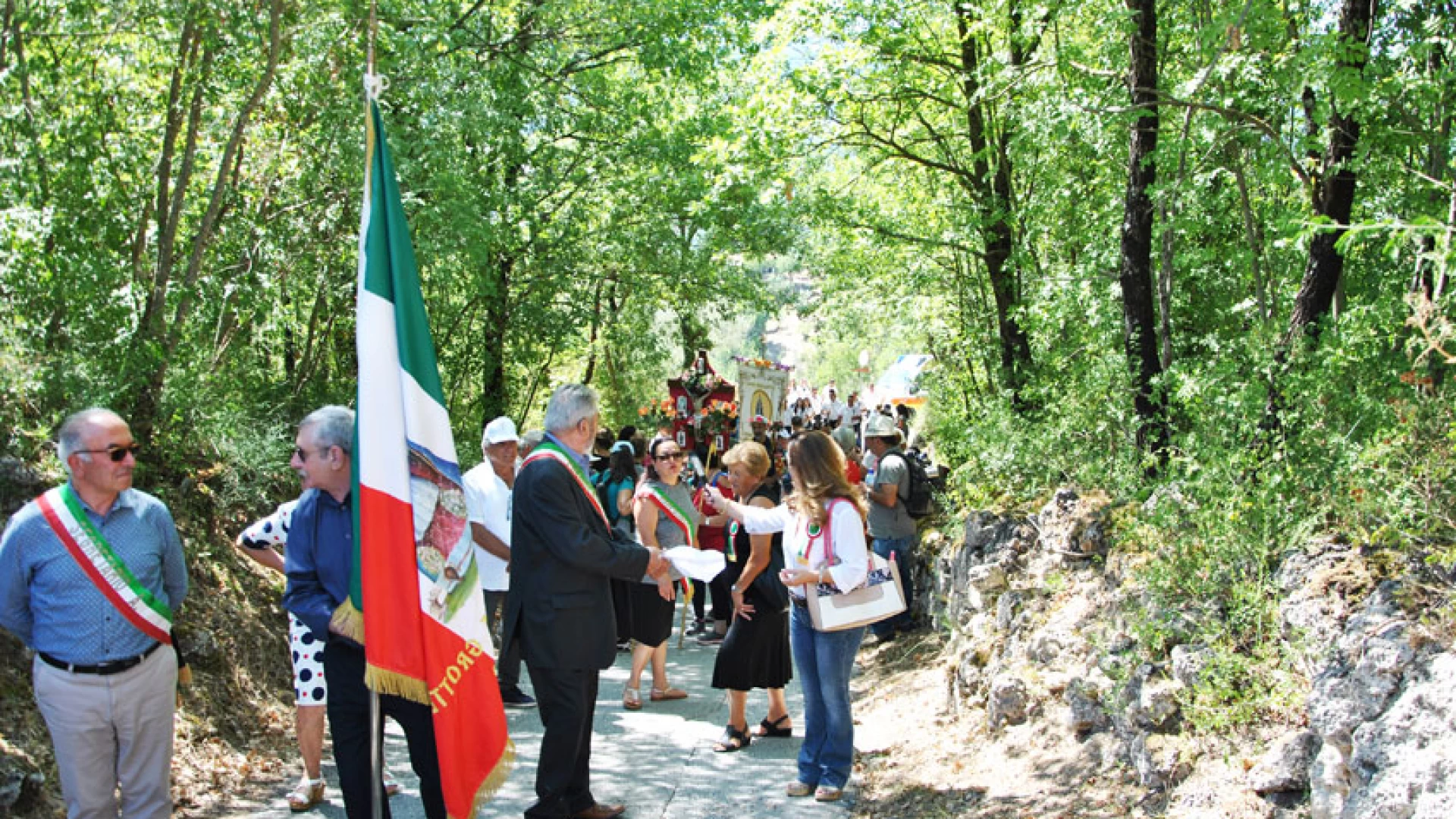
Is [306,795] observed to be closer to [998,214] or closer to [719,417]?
[998,214]

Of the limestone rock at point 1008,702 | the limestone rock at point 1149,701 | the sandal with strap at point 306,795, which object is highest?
the limestone rock at point 1149,701

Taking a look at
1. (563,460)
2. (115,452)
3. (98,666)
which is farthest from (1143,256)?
(98,666)

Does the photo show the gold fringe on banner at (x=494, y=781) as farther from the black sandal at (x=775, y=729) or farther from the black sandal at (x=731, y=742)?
the black sandal at (x=775, y=729)

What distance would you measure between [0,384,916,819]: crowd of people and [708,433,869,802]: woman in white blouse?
1 centimetres

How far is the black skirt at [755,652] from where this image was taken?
7523 mm

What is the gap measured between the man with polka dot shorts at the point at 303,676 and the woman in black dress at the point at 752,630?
243 centimetres

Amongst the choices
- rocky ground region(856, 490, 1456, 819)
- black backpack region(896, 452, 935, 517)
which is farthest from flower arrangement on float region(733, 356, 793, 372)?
rocky ground region(856, 490, 1456, 819)

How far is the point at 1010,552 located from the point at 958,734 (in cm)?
184

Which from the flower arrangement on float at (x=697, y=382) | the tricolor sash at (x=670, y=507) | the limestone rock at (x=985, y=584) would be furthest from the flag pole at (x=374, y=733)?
the flower arrangement on float at (x=697, y=382)

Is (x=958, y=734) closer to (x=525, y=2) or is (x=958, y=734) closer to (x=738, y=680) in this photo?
(x=738, y=680)

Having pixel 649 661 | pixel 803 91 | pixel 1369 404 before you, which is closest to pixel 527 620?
pixel 1369 404

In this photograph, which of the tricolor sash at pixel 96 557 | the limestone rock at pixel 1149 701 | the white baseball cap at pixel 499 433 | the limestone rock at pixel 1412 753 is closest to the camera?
the limestone rock at pixel 1412 753

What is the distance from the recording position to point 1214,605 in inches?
220

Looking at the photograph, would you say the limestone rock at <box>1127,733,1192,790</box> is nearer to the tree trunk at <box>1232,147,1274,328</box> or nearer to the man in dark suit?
the man in dark suit
